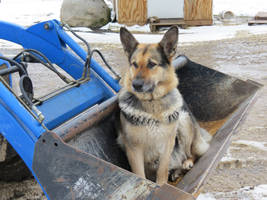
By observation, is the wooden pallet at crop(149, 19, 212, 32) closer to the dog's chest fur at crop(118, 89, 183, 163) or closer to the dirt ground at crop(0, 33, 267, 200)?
the dirt ground at crop(0, 33, 267, 200)

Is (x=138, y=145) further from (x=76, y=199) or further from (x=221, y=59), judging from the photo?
(x=221, y=59)

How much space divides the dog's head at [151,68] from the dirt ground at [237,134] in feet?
3.34

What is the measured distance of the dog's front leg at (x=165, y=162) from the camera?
2.71m

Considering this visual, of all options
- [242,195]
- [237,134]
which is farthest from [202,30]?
[242,195]

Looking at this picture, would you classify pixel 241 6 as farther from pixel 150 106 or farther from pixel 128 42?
pixel 150 106

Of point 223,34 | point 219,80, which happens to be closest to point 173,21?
point 223,34

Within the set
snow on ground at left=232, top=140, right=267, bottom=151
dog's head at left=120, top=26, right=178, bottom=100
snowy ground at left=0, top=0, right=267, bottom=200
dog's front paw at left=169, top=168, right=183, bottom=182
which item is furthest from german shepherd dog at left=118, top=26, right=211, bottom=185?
snow on ground at left=232, top=140, right=267, bottom=151

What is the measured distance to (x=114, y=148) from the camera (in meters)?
2.73

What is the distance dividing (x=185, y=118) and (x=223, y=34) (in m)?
8.65

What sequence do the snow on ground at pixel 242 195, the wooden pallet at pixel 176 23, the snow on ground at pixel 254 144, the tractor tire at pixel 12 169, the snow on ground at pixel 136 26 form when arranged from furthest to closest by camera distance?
the wooden pallet at pixel 176 23, the snow on ground at pixel 136 26, the snow on ground at pixel 254 144, the tractor tire at pixel 12 169, the snow on ground at pixel 242 195

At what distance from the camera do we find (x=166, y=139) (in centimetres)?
266

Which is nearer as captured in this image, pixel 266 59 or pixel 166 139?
pixel 166 139

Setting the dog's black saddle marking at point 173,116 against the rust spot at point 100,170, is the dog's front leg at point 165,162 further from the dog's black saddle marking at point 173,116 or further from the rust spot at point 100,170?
the rust spot at point 100,170

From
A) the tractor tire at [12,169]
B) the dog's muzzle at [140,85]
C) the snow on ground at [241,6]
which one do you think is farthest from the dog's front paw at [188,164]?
the snow on ground at [241,6]
